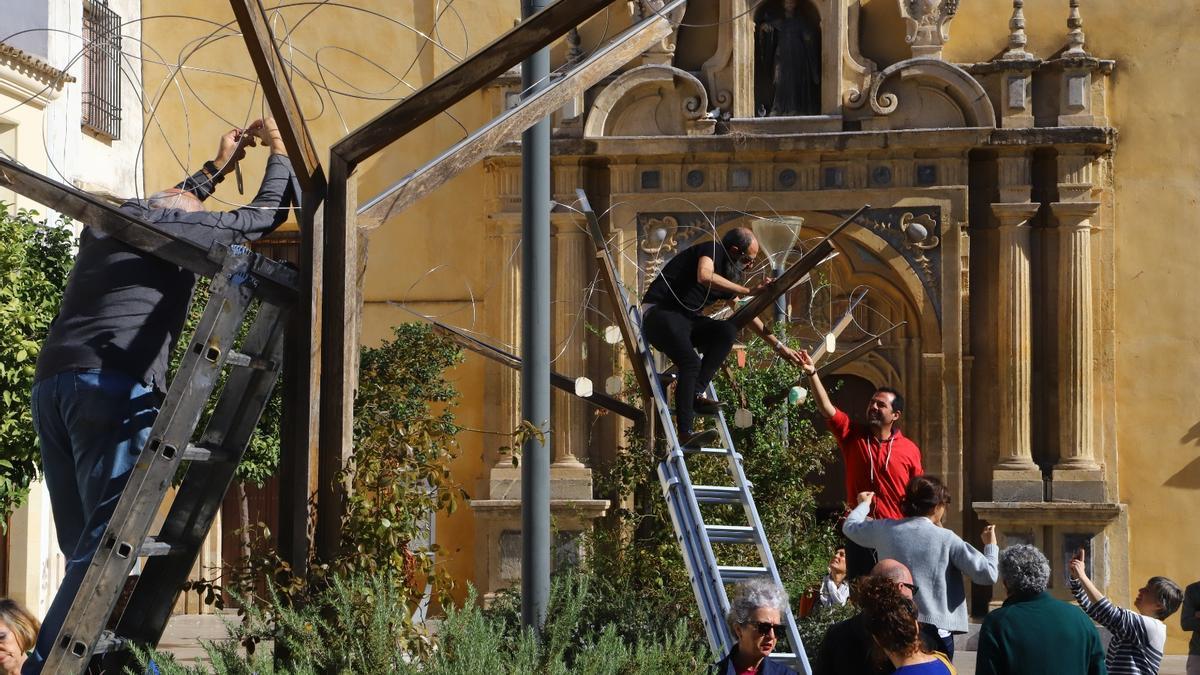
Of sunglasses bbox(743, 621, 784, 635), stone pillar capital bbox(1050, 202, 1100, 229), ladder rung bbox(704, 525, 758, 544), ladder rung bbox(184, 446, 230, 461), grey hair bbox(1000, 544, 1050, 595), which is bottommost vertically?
sunglasses bbox(743, 621, 784, 635)

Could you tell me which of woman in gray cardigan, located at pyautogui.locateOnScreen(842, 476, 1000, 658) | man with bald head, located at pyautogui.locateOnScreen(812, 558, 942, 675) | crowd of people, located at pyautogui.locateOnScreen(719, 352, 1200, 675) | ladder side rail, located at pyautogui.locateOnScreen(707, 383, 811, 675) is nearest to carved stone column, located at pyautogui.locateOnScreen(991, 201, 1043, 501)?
crowd of people, located at pyautogui.locateOnScreen(719, 352, 1200, 675)

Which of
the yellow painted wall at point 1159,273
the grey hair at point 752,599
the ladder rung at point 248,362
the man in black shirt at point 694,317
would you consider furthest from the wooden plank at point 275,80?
the yellow painted wall at point 1159,273

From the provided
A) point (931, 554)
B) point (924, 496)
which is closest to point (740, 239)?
point (924, 496)

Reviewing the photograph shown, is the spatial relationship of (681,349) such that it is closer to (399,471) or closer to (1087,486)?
(399,471)

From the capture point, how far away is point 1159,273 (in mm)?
16078

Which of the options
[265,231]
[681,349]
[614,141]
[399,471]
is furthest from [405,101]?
[614,141]

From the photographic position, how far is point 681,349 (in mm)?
8883

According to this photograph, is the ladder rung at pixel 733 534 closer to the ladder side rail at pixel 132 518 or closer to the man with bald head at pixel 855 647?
the man with bald head at pixel 855 647

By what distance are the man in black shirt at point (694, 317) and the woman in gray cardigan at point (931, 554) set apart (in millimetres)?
2108

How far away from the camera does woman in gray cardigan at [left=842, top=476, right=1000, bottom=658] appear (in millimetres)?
6590

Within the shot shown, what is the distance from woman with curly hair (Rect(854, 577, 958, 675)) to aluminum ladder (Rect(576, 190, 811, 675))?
1.87 meters

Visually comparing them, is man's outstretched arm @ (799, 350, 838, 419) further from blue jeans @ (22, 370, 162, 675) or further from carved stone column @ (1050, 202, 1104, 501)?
carved stone column @ (1050, 202, 1104, 501)

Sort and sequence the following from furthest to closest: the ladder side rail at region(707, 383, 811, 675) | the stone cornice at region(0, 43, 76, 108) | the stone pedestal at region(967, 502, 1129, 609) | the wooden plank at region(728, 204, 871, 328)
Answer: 1. the stone pedestal at region(967, 502, 1129, 609)
2. the stone cornice at region(0, 43, 76, 108)
3. the wooden plank at region(728, 204, 871, 328)
4. the ladder side rail at region(707, 383, 811, 675)

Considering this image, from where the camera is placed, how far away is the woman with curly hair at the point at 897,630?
4969mm
